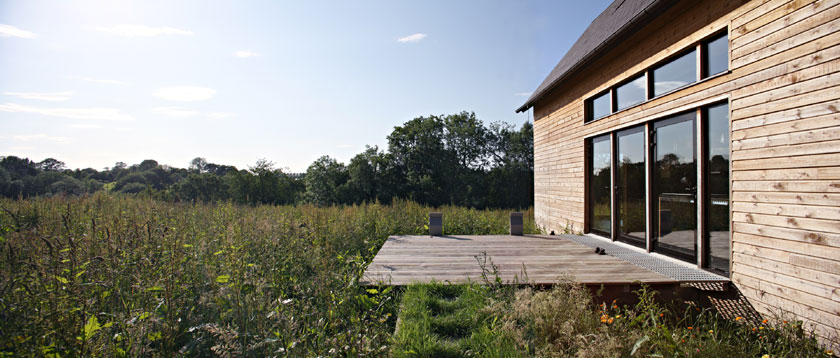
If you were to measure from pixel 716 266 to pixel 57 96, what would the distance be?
33.1 ft

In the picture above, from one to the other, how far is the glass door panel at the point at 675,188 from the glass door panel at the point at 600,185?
4.22 feet

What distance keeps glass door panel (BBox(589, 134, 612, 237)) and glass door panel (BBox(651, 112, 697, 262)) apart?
1287mm

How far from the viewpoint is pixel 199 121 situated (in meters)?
12.9

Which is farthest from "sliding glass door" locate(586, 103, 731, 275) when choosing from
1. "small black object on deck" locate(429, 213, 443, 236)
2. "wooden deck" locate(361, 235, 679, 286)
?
"small black object on deck" locate(429, 213, 443, 236)

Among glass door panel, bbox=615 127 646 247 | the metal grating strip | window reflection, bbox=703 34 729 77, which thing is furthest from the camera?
glass door panel, bbox=615 127 646 247

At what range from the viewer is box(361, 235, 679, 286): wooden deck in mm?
3969

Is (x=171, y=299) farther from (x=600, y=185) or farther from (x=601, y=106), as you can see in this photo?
(x=601, y=106)

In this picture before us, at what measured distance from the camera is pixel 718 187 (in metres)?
4.06

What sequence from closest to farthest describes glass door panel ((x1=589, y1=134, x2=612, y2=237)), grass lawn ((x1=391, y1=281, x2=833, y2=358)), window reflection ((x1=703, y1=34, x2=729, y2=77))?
grass lawn ((x1=391, y1=281, x2=833, y2=358)) → window reflection ((x1=703, y1=34, x2=729, y2=77)) → glass door panel ((x1=589, y1=134, x2=612, y2=237))

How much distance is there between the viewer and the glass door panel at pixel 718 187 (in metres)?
3.97

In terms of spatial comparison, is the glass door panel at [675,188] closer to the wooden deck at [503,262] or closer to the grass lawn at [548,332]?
the wooden deck at [503,262]

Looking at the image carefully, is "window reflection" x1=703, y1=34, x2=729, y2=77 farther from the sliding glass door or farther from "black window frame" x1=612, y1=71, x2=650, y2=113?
"black window frame" x1=612, y1=71, x2=650, y2=113

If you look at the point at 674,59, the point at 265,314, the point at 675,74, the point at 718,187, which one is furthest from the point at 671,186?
the point at 265,314

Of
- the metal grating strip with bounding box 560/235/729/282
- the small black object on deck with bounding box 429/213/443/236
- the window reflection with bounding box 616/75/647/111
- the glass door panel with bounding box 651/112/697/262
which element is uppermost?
the window reflection with bounding box 616/75/647/111
